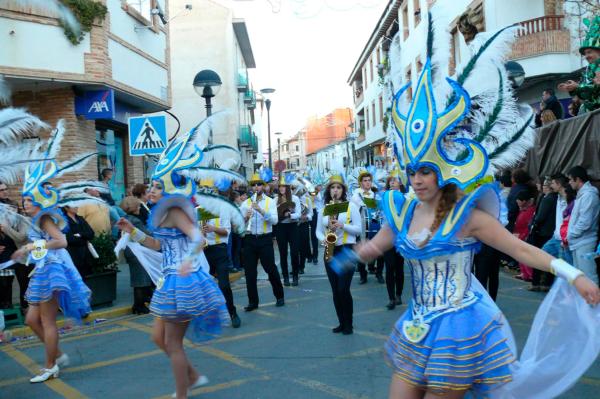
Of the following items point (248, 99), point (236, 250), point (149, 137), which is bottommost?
point (236, 250)

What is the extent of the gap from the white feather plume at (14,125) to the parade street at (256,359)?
2.26 m

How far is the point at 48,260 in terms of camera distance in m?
5.52

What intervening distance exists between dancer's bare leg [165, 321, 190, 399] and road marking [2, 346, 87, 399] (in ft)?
3.50

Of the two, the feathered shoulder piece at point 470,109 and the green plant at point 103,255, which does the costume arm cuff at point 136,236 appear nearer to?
the feathered shoulder piece at point 470,109

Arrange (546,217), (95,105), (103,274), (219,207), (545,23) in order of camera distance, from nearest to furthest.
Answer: (219,207)
(103,274)
(546,217)
(95,105)
(545,23)

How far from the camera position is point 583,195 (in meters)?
7.74

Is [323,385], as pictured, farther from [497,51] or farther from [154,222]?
[497,51]

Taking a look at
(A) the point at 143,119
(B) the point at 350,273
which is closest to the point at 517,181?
(B) the point at 350,273

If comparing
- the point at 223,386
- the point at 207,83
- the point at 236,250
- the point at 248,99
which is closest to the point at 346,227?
the point at 223,386

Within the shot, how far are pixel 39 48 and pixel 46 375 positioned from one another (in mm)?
8444

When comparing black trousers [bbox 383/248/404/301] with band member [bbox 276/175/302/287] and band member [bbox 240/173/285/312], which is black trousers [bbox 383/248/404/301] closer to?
band member [bbox 240/173/285/312]

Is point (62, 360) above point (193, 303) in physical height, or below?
below

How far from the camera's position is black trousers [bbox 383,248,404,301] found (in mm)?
7918

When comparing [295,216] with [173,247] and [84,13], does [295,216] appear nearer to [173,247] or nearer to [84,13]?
[173,247]
